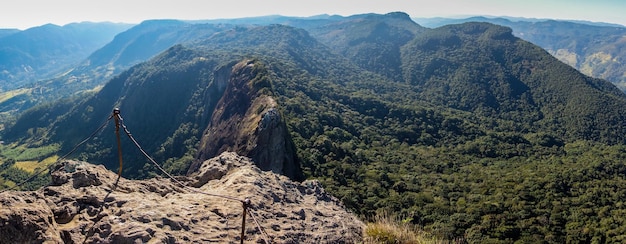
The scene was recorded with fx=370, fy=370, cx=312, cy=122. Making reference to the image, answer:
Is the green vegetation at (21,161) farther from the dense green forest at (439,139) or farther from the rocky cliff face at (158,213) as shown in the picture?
the rocky cliff face at (158,213)

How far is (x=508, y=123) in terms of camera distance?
135 m

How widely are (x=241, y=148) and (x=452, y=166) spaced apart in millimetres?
49871

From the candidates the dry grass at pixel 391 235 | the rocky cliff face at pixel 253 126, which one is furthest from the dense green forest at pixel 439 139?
the rocky cliff face at pixel 253 126

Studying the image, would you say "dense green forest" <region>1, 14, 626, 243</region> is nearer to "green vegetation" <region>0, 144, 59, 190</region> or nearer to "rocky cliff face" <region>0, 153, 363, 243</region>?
"rocky cliff face" <region>0, 153, 363, 243</region>

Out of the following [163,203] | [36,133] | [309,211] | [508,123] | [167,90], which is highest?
[163,203]

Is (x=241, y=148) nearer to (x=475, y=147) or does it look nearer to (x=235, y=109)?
(x=235, y=109)

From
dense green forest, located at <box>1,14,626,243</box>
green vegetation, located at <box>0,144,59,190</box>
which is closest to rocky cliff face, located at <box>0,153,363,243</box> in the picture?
dense green forest, located at <box>1,14,626,243</box>

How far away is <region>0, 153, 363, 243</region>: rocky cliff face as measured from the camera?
9961mm

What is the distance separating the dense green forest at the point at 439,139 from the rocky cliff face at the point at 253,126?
516 centimetres

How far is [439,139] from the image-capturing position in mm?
106750

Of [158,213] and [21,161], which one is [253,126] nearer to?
[158,213]

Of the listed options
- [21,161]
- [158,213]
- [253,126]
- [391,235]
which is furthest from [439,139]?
[21,161]

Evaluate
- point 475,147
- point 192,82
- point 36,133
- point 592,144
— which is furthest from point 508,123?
point 36,133

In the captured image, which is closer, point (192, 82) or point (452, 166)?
point (452, 166)
